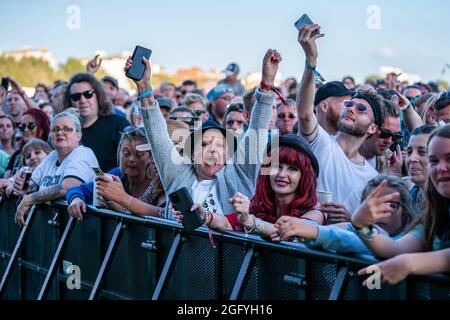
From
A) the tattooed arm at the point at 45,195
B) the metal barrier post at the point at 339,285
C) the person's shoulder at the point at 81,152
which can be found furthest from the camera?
the person's shoulder at the point at 81,152

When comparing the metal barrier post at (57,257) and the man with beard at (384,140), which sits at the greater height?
the man with beard at (384,140)

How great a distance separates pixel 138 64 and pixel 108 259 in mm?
1426

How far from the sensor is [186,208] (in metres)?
4.62

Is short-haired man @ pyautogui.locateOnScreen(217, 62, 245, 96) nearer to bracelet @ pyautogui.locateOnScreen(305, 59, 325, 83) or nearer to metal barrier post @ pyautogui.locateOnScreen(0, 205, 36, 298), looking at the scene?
metal barrier post @ pyautogui.locateOnScreen(0, 205, 36, 298)

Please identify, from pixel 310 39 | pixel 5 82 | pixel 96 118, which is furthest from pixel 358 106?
pixel 5 82

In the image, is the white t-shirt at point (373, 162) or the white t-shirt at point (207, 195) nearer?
the white t-shirt at point (207, 195)

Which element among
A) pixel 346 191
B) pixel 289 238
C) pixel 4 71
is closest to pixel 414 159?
pixel 346 191

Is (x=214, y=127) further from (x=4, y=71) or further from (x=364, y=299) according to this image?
(x=4, y=71)

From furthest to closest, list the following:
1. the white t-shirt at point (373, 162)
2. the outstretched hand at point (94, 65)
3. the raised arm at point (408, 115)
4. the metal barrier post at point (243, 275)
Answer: the outstretched hand at point (94, 65) → the raised arm at point (408, 115) → the white t-shirt at point (373, 162) → the metal barrier post at point (243, 275)

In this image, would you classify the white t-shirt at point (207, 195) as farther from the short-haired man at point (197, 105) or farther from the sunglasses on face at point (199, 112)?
the short-haired man at point (197, 105)

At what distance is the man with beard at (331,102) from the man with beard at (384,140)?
1.86 ft

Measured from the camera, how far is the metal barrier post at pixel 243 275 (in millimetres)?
4523

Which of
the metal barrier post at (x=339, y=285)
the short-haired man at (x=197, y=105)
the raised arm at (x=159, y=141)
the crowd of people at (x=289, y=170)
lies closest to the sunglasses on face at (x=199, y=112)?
the short-haired man at (x=197, y=105)

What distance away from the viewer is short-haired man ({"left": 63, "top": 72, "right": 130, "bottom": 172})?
27.7 ft
